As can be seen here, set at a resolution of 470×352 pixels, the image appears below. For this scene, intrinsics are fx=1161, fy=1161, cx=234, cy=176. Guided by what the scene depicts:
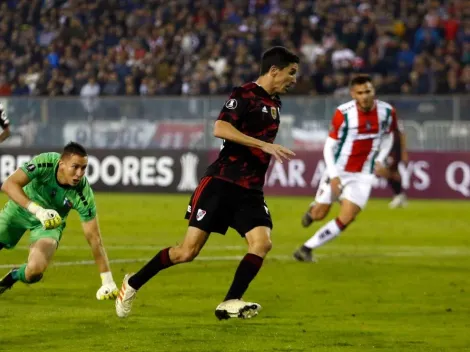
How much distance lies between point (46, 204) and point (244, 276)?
2.12 meters

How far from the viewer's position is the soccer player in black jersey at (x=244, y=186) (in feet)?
30.0

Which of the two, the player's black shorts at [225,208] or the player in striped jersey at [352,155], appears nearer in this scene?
the player's black shorts at [225,208]

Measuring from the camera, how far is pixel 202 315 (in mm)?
9938

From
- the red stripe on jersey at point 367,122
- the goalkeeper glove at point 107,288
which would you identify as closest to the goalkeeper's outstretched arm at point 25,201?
the goalkeeper glove at point 107,288

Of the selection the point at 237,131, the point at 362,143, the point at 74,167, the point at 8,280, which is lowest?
the point at 8,280

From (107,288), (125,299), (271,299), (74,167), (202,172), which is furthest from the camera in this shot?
(202,172)

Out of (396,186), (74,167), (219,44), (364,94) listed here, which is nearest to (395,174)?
(396,186)

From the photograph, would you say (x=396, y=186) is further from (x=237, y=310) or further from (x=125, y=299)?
(x=237, y=310)

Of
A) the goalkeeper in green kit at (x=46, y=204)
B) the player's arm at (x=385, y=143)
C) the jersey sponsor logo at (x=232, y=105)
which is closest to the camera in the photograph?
the jersey sponsor logo at (x=232, y=105)

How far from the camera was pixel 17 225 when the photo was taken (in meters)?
10.4

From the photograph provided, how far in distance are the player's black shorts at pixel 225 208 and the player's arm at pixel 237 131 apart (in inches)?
19.2

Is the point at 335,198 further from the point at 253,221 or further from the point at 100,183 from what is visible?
the point at 100,183

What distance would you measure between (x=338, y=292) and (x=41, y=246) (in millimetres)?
3259

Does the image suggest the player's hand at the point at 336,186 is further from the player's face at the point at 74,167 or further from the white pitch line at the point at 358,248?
the player's face at the point at 74,167
